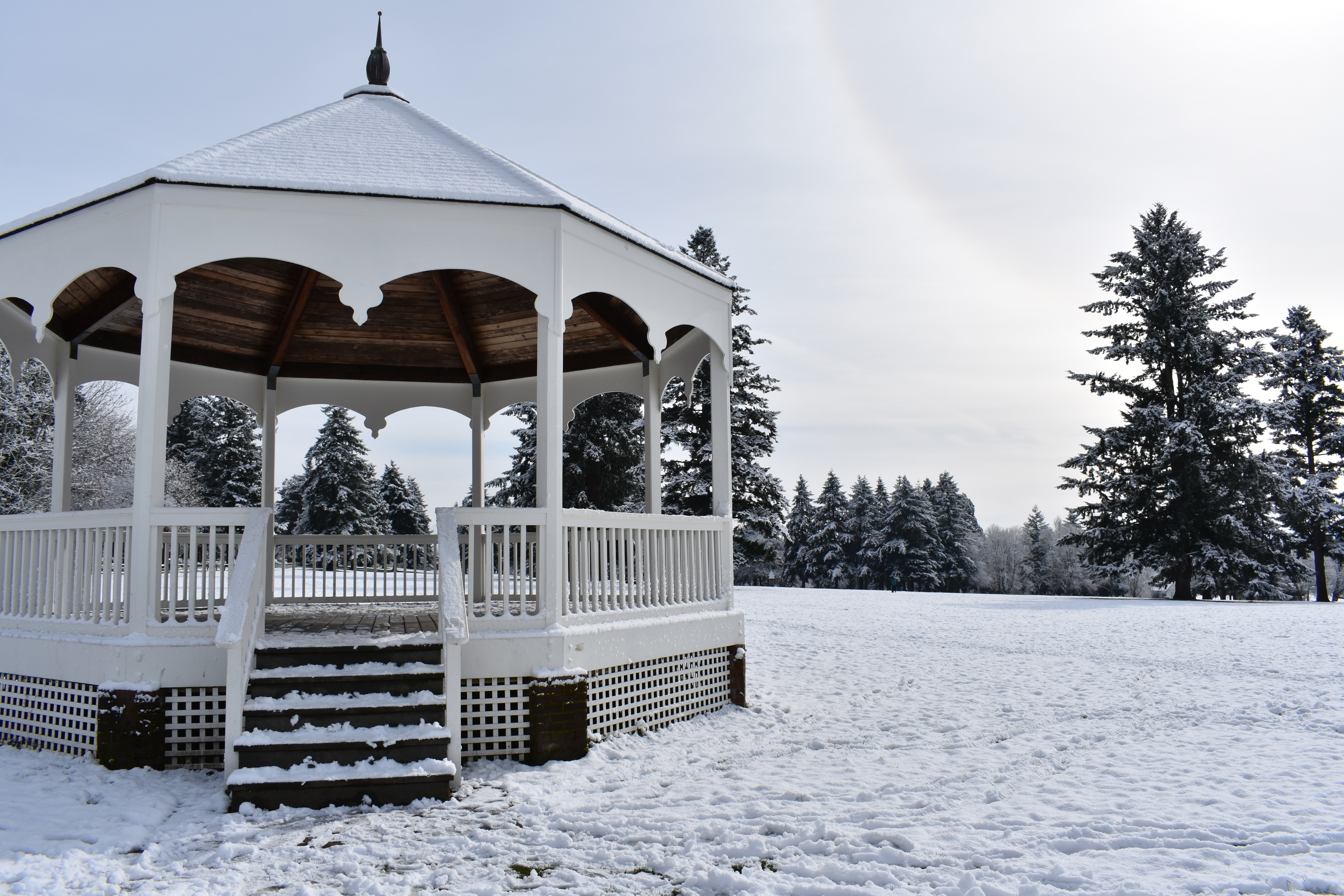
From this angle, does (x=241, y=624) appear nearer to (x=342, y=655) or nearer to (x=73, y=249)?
(x=342, y=655)

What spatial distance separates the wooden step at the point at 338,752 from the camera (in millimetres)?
5441

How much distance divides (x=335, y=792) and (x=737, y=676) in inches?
178

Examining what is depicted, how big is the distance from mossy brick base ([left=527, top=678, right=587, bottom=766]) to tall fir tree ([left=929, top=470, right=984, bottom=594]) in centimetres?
5272

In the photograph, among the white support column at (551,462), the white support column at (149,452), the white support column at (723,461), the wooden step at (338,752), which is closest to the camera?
the wooden step at (338,752)

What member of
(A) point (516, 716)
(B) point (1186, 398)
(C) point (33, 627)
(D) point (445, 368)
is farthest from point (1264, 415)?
(C) point (33, 627)

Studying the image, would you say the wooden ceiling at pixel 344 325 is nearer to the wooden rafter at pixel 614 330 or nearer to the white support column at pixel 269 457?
the wooden rafter at pixel 614 330

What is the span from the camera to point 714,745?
280 inches

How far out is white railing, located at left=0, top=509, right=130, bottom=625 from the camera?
6.46 meters

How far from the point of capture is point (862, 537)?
201 ft

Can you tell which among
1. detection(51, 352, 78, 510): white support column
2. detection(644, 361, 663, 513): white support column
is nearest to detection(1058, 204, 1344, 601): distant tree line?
detection(644, 361, 663, 513): white support column

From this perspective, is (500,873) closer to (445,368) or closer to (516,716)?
(516,716)

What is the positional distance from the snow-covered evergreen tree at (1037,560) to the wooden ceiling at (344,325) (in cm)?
6225

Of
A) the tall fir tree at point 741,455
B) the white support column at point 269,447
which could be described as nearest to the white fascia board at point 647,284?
the white support column at point 269,447

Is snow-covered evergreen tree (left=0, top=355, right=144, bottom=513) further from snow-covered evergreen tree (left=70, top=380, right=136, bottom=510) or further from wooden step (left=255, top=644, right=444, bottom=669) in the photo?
wooden step (left=255, top=644, right=444, bottom=669)
